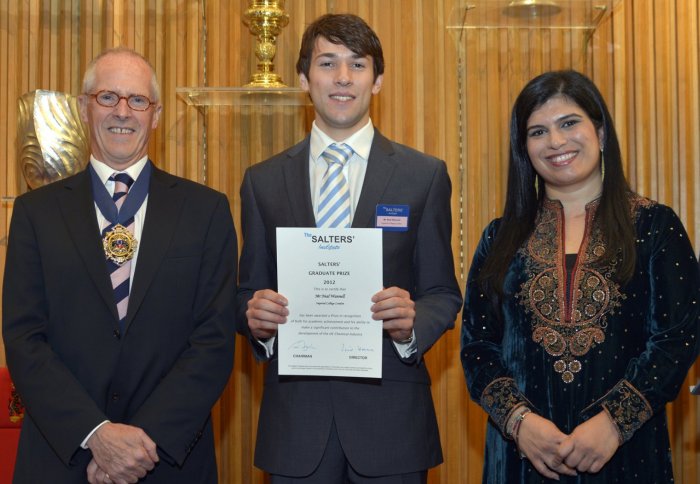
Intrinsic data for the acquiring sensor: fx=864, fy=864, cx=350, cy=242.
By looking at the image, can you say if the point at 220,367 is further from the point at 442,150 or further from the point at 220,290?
the point at 442,150

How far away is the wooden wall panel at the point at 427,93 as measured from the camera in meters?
4.29

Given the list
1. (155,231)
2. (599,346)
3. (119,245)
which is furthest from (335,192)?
(599,346)

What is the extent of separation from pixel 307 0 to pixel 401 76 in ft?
2.04

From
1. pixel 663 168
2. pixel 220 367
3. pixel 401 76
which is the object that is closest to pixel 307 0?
pixel 401 76

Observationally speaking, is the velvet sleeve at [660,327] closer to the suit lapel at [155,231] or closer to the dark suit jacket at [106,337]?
the dark suit jacket at [106,337]

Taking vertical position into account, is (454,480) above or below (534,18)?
below

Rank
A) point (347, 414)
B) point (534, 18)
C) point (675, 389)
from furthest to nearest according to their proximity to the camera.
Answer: point (534, 18) < point (347, 414) < point (675, 389)

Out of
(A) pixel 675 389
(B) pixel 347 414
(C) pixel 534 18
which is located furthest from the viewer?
(C) pixel 534 18

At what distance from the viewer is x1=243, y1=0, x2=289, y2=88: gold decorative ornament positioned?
416cm

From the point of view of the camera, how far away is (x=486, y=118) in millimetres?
4336

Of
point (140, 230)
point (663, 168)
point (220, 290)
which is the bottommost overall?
point (220, 290)

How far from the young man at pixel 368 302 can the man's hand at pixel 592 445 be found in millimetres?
470

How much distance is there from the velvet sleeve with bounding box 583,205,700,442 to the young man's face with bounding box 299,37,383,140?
95cm
